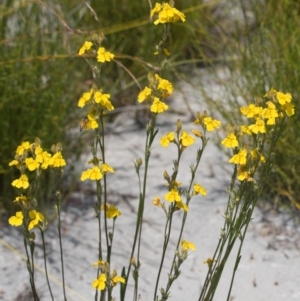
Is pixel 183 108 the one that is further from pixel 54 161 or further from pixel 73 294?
pixel 54 161

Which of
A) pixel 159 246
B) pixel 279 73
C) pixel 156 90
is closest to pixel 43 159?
pixel 156 90

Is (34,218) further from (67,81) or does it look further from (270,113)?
(67,81)

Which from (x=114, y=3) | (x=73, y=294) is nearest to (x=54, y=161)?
(x=73, y=294)

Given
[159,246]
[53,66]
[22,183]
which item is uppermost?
[53,66]

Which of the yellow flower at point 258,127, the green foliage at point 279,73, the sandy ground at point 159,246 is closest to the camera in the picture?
the yellow flower at point 258,127

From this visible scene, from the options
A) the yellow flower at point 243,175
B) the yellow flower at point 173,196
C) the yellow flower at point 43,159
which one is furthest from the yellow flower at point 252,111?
the yellow flower at point 43,159

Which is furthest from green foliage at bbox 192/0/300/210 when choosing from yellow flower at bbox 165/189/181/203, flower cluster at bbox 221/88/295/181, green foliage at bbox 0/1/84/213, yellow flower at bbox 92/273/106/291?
yellow flower at bbox 92/273/106/291

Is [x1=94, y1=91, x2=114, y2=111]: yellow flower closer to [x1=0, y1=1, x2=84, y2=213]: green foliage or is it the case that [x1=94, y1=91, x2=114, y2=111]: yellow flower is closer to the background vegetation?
the background vegetation

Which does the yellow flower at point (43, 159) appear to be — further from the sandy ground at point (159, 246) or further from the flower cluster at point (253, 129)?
the sandy ground at point (159, 246)
